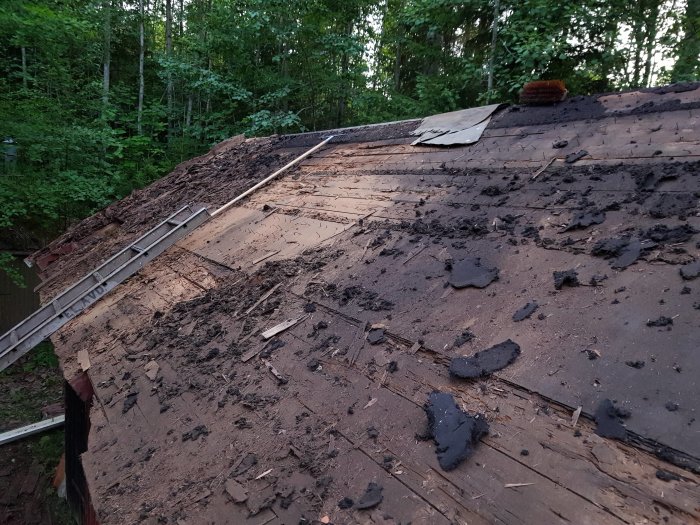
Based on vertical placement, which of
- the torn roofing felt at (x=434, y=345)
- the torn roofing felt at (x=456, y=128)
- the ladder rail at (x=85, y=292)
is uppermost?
the torn roofing felt at (x=456, y=128)

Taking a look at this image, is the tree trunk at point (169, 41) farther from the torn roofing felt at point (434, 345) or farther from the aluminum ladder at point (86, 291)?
the torn roofing felt at point (434, 345)

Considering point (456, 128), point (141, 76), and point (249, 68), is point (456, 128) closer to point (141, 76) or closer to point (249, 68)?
point (249, 68)

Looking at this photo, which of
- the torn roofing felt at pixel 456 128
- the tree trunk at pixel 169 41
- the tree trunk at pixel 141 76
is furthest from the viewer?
the tree trunk at pixel 169 41

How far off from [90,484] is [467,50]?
1212cm

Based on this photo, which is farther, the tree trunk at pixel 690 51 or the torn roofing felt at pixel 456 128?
Answer: the tree trunk at pixel 690 51

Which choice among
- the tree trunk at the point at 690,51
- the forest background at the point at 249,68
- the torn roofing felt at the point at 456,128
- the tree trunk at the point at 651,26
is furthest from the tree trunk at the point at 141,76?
the tree trunk at the point at 690,51

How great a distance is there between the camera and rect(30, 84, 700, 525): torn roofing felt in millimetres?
1172

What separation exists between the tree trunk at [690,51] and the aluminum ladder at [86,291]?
9610 mm

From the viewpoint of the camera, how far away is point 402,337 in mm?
1849

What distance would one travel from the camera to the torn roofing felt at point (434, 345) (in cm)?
117

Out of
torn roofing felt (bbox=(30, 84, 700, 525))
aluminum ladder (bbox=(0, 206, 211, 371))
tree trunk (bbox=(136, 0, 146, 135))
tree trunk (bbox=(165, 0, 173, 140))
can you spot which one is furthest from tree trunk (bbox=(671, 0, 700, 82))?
tree trunk (bbox=(136, 0, 146, 135))

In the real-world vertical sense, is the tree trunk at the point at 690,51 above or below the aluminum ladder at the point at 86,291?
above

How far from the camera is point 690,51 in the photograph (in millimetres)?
8273

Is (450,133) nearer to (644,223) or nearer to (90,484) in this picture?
(644,223)
